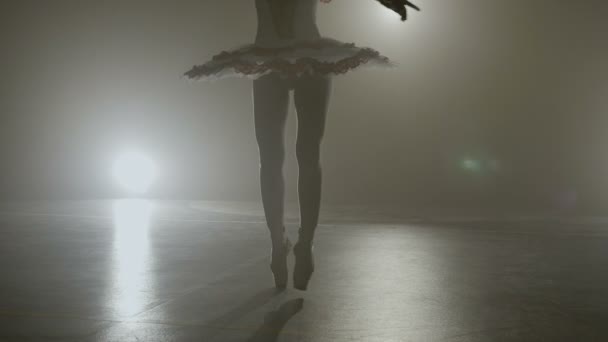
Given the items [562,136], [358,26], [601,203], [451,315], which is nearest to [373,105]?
[358,26]

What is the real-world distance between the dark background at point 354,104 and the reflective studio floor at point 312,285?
2.29 meters

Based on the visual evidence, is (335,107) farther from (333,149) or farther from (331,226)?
(331,226)

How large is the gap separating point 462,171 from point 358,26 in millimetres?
1797

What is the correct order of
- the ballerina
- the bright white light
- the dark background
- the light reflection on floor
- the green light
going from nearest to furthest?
the light reflection on floor
the ballerina
the dark background
the green light
the bright white light

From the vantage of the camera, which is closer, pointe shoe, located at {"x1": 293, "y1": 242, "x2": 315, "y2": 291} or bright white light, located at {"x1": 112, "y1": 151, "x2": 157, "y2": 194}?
pointe shoe, located at {"x1": 293, "y1": 242, "x2": 315, "y2": 291}

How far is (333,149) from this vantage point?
6.36 metres

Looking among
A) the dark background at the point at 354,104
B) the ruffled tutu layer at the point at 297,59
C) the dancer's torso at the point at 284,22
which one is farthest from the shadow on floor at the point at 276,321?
the dark background at the point at 354,104

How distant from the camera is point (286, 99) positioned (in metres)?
1.98

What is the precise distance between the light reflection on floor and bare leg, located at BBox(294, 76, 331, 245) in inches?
20.7

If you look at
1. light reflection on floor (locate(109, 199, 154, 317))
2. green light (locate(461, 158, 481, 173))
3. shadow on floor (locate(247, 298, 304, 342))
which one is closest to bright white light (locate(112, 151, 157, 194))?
light reflection on floor (locate(109, 199, 154, 317))

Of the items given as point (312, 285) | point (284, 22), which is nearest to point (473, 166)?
point (312, 285)

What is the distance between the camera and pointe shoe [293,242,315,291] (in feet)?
6.19

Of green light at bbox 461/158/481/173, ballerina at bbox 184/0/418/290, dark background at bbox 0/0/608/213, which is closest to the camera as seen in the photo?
ballerina at bbox 184/0/418/290

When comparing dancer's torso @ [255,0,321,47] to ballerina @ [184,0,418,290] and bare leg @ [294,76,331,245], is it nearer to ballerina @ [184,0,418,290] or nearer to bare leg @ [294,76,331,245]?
ballerina @ [184,0,418,290]
